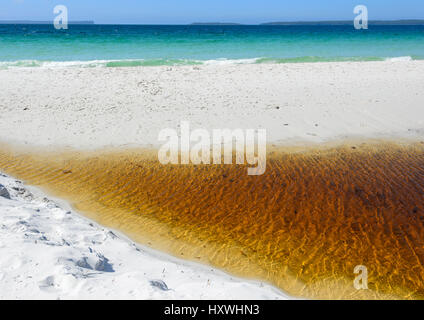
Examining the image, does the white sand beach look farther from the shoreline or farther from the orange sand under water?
the orange sand under water

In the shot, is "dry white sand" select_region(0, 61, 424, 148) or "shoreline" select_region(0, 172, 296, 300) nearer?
"shoreline" select_region(0, 172, 296, 300)

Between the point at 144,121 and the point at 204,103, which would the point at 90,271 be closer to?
the point at 144,121

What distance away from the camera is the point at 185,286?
150 inches

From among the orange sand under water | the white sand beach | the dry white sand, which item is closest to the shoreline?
the white sand beach

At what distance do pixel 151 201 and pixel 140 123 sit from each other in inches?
186

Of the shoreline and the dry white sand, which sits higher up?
the dry white sand

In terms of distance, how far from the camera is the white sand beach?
366 cm

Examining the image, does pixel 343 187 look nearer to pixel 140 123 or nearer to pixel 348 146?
pixel 348 146

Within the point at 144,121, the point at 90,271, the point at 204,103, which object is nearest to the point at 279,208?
the point at 90,271

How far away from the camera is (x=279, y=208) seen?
6594 mm

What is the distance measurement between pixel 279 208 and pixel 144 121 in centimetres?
605

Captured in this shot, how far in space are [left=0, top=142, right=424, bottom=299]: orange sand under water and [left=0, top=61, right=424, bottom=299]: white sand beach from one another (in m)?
0.54

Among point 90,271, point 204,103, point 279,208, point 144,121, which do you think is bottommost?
point 279,208

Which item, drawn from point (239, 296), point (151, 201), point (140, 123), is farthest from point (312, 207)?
point (140, 123)
